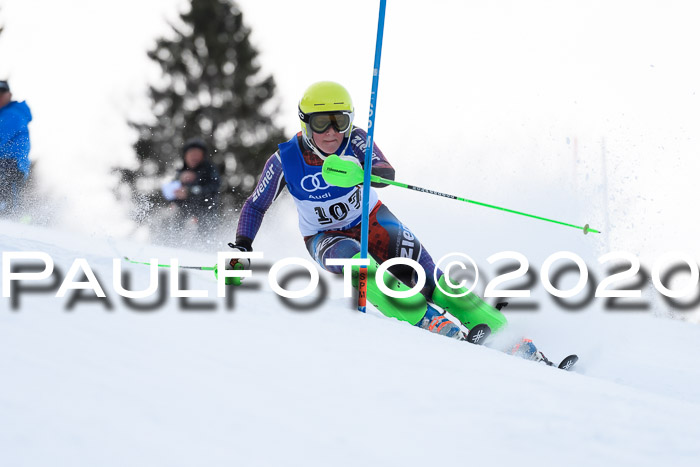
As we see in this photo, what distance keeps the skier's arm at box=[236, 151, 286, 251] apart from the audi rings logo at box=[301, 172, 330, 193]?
6.6 inches

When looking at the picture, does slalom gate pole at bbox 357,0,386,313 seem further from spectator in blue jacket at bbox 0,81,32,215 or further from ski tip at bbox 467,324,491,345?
spectator in blue jacket at bbox 0,81,32,215

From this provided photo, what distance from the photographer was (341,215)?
4.25 metres

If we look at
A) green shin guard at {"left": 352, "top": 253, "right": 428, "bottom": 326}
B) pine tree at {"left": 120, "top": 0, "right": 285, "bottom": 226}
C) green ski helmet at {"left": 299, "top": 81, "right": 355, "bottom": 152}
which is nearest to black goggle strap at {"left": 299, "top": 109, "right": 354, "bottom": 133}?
green ski helmet at {"left": 299, "top": 81, "right": 355, "bottom": 152}

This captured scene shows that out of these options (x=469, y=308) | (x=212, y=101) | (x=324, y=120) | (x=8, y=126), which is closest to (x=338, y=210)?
(x=324, y=120)

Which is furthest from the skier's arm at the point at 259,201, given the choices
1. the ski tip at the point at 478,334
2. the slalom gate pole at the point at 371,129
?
the ski tip at the point at 478,334

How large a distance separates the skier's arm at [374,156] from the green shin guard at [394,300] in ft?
1.54

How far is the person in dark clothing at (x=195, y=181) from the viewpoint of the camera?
24.0ft

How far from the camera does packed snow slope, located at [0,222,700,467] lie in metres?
1.66

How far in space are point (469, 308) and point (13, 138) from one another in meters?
5.28

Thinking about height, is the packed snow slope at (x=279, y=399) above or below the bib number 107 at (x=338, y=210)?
below

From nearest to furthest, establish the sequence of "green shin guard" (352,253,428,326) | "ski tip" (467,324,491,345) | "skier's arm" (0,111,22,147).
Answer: "ski tip" (467,324,491,345), "green shin guard" (352,253,428,326), "skier's arm" (0,111,22,147)

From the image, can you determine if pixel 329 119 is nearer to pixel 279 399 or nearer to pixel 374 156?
pixel 374 156

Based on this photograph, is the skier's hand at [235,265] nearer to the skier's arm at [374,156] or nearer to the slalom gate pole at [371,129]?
the slalom gate pole at [371,129]

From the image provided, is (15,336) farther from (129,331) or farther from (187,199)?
(187,199)
